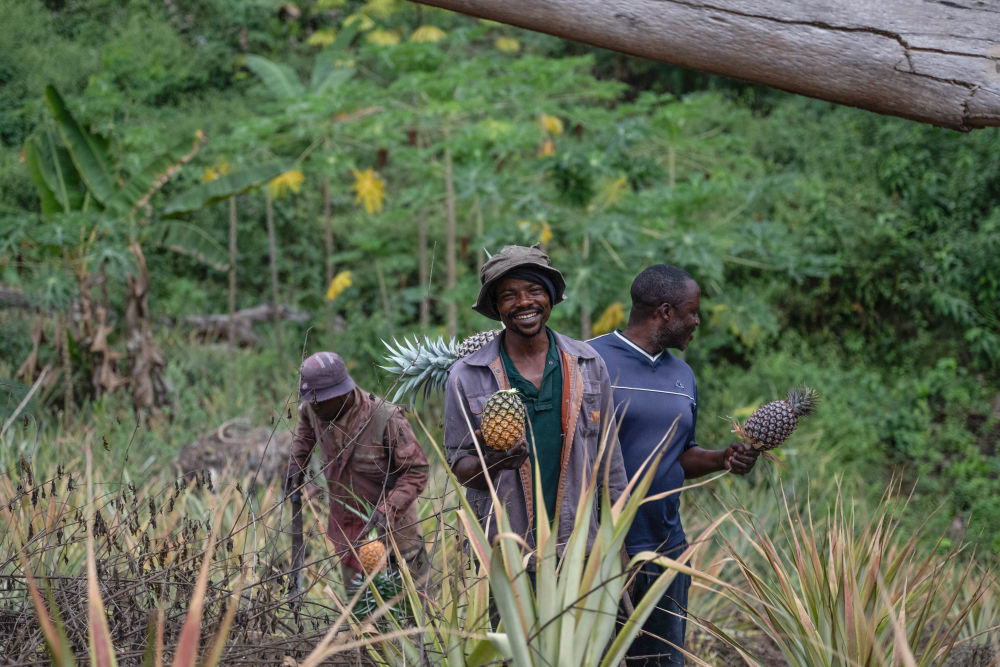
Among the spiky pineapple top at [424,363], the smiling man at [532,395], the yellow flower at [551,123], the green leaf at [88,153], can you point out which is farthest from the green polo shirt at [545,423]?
the yellow flower at [551,123]

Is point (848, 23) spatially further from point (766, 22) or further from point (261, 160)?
point (261, 160)

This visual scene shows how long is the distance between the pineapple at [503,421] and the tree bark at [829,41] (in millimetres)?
1390

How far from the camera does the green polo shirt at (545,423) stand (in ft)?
9.55

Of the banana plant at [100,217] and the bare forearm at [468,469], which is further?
the banana plant at [100,217]

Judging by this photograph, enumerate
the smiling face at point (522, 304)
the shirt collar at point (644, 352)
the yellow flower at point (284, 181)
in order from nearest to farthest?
the smiling face at point (522, 304) < the shirt collar at point (644, 352) < the yellow flower at point (284, 181)

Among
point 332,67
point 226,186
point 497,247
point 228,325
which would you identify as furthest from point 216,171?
point 497,247

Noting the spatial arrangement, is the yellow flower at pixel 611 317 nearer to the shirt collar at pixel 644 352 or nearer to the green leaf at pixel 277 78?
the shirt collar at pixel 644 352

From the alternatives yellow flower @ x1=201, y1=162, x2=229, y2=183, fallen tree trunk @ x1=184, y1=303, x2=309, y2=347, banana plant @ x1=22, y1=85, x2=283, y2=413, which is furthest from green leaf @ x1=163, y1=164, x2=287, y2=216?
fallen tree trunk @ x1=184, y1=303, x2=309, y2=347

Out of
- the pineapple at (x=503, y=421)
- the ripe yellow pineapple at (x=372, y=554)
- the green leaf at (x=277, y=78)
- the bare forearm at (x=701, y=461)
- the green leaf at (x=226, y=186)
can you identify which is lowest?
the green leaf at (x=226, y=186)

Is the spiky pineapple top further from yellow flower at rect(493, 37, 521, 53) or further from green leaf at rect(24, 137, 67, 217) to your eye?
yellow flower at rect(493, 37, 521, 53)

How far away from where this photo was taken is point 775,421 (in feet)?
9.89

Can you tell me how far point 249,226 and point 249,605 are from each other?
37.8 feet

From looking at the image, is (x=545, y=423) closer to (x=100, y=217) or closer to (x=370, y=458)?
(x=370, y=458)

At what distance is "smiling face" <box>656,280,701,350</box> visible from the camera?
329cm
